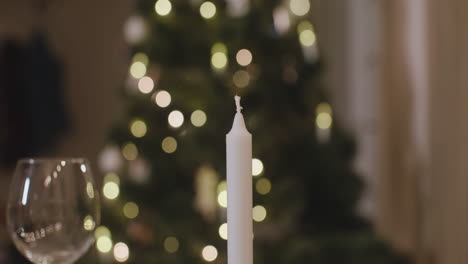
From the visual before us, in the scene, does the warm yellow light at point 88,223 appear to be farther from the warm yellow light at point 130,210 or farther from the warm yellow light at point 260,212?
the warm yellow light at point 130,210

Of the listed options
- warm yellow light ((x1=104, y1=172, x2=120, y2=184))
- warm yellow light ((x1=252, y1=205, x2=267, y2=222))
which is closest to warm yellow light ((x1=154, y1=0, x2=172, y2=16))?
warm yellow light ((x1=104, y1=172, x2=120, y2=184))

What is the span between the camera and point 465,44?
2404mm

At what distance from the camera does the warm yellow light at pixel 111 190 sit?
2.75 meters

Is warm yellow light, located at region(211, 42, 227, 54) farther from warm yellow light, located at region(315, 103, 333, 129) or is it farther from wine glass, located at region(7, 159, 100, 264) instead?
wine glass, located at region(7, 159, 100, 264)

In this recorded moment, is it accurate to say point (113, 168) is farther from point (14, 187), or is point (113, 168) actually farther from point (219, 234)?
point (14, 187)

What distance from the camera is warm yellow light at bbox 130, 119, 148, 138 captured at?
2.75 m

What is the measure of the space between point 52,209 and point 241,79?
5.47 feet

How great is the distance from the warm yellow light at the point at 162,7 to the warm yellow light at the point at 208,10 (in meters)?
0.11

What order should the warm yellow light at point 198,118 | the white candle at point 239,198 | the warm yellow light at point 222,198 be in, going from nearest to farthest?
1. the white candle at point 239,198
2. the warm yellow light at point 222,198
3. the warm yellow light at point 198,118

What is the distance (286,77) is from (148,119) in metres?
0.45

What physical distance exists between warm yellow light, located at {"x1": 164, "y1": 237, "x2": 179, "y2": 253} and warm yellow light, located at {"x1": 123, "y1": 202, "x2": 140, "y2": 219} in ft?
0.58

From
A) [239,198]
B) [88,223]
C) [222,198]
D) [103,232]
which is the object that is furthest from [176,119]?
[239,198]

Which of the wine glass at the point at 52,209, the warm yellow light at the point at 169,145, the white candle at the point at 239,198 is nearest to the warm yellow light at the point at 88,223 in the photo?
the wine glass at the point at 52,209

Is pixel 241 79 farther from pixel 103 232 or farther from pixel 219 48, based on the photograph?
pixel 103 232
